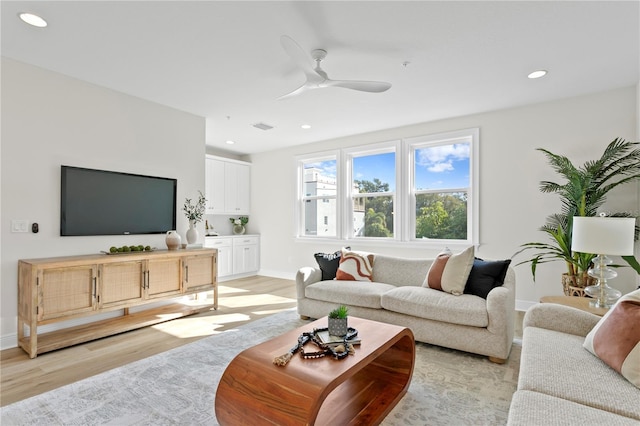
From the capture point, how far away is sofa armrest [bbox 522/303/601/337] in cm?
200

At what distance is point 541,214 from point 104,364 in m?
4.85

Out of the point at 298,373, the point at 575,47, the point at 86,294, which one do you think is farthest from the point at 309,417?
the point at 575,47

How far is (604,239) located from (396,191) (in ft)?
10.4

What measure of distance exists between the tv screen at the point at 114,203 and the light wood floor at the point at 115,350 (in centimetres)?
118

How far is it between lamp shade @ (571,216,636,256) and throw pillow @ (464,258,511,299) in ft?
2.56

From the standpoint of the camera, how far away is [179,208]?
4426mm

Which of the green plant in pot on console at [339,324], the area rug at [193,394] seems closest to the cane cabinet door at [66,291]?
the area rug at [193,394]

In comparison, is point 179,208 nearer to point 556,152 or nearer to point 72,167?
point 72,167

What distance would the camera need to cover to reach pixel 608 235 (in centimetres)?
220

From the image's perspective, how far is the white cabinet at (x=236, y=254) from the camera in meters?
6.05

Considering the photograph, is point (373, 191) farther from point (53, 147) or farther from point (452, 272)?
point (53, 147)

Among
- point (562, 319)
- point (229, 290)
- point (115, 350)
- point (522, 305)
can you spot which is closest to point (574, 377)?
point (562, 319)

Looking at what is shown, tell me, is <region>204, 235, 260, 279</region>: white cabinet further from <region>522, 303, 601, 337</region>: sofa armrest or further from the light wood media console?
<region>522, 303, 601, 337</region>: sofa armrest

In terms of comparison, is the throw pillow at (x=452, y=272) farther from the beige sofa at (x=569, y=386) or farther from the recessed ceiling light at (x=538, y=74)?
the recessed ceiling light at (x=538, y=74)
